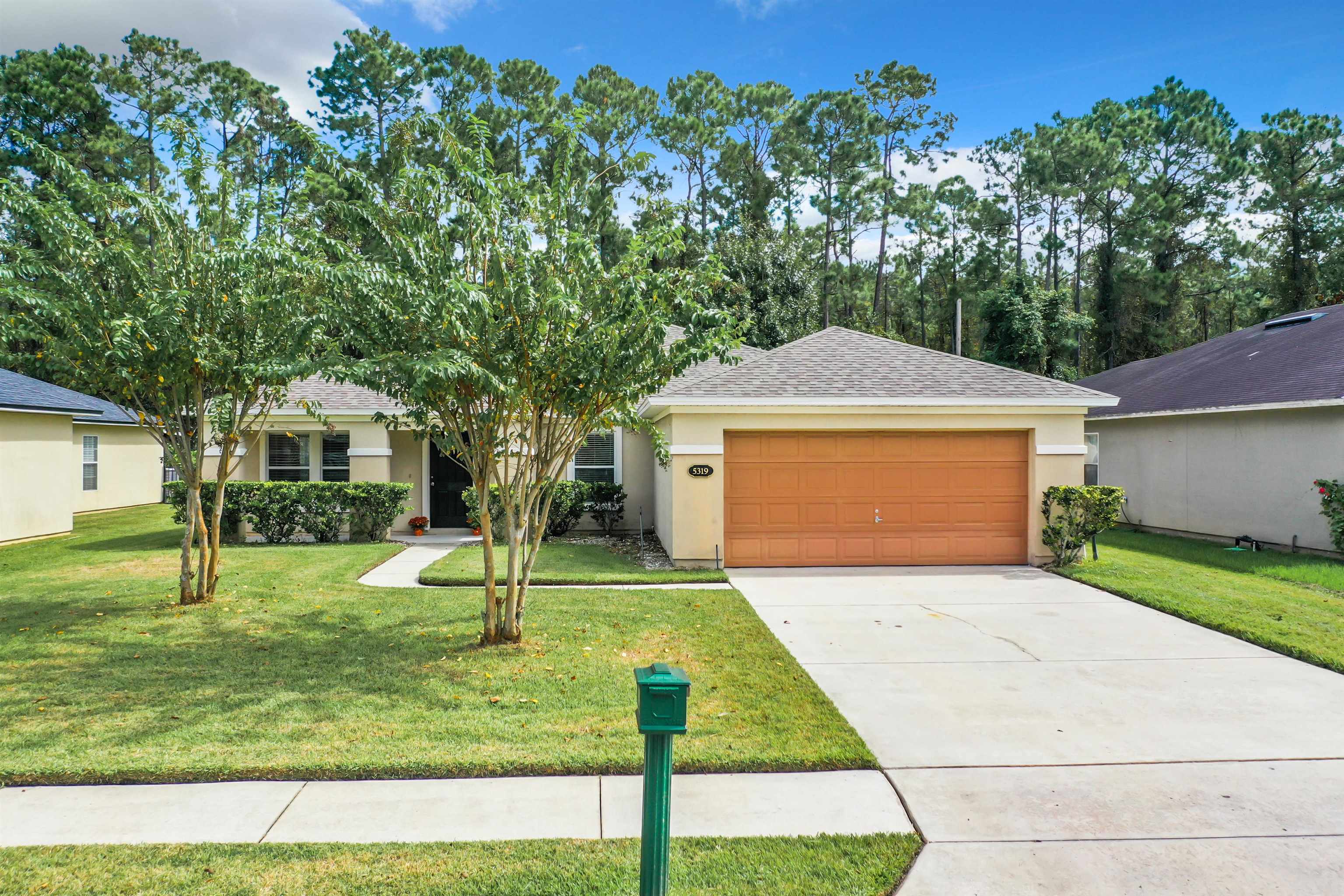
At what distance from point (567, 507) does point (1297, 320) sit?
17.0 m

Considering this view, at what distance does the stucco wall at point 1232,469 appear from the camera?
12312mm

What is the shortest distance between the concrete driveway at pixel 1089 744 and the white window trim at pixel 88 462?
19.3 metres

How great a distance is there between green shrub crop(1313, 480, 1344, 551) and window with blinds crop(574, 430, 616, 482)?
39.1ft

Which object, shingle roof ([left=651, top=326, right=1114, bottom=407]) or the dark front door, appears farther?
the dark front door

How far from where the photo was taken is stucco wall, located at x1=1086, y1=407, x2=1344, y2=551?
12312 millimetres

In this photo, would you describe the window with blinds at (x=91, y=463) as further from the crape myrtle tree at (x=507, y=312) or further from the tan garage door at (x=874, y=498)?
the tan garage door at (x=874, y=498)

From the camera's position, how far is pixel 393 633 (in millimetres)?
7520

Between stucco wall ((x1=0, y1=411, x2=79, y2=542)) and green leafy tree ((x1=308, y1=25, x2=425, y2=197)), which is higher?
green leafy tree ((x1=308, y1=25, x2=425, y2=197))

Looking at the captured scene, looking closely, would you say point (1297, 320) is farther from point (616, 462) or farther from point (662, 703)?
point (662, 703)

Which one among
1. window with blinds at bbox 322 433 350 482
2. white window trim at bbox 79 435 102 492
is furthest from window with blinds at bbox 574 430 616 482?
white window trim at bbox 79 435 102 492

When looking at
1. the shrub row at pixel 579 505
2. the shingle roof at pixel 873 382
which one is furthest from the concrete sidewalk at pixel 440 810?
the shrub row at pixel 579 505

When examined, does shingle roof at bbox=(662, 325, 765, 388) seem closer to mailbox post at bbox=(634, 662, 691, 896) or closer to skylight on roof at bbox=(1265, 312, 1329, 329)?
mailbox post at bbox=(634, 662, 691, 896)

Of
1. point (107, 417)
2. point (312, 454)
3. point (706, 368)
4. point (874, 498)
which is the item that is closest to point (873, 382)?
point (874, 498)

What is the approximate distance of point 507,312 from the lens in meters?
6.21
